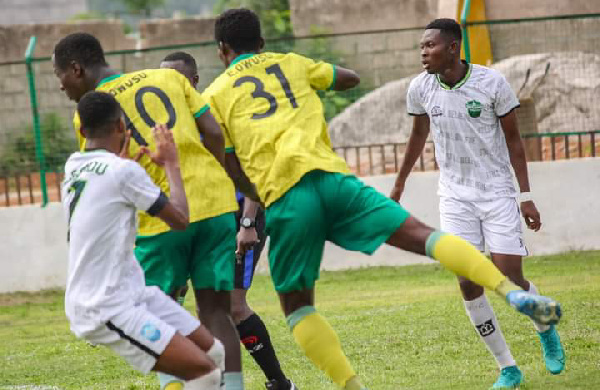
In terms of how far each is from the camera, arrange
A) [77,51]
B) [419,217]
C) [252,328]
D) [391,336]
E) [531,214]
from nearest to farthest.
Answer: [77,51], [252,328], [531,214], [391,336], [419,217]

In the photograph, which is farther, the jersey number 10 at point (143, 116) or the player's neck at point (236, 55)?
the player's neck at point (236, 55)

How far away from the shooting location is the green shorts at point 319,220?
20.2ft

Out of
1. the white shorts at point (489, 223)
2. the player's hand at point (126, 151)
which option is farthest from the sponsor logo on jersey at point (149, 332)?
the white shorts at point (489, 223)

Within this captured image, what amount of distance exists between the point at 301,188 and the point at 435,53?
1.84m

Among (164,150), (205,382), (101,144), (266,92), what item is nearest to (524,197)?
(266,92)

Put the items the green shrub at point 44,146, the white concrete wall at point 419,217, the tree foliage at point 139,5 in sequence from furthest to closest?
the tree foliage at point 139,5 < the green shrub at point 44,146 < the white concrete wall at point 419,217

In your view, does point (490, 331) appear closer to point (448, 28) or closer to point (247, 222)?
point (247, 222)

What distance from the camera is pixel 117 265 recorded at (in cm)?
538

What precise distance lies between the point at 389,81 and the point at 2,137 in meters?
4.92

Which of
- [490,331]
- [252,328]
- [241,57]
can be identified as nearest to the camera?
[241,57]

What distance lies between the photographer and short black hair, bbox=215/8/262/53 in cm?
661

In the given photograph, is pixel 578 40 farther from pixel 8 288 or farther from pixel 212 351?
pixel 212 351

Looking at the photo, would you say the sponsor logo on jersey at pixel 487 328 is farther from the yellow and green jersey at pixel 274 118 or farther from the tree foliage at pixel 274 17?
the tree foliage at pixel 274 17

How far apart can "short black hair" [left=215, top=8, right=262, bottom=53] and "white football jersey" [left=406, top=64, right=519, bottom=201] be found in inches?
63.3
